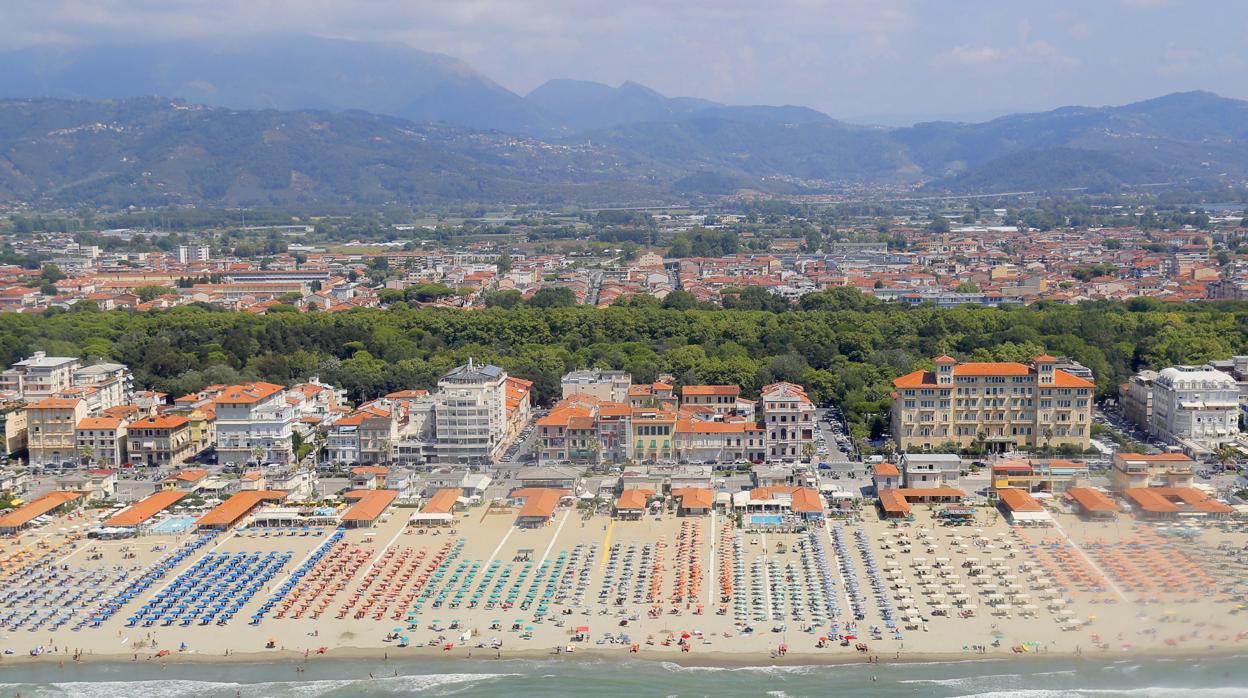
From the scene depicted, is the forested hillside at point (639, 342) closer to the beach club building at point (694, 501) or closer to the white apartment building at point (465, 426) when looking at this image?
the white apartment building at point (465, 426)

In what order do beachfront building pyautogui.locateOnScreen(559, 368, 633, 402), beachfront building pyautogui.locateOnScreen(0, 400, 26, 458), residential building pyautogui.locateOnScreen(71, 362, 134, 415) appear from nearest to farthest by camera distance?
beachfront building pyautogui.locateOnScreen(0, 400, 26, 458) < residential building pyautogui.locateOnScreen(71, 362, 134, 415) < beachfront building pyautogui.locateOnScreen(559, 368, 633, 402)

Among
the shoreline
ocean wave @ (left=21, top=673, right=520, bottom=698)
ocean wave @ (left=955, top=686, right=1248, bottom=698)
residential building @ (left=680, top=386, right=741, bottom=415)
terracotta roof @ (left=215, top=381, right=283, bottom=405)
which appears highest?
terracotta roof @ (left=215, top=381, right=283, bottom=405)

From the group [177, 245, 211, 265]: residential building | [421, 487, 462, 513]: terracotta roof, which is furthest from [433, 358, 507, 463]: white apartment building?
[177, 245, 211, 265]: residential building

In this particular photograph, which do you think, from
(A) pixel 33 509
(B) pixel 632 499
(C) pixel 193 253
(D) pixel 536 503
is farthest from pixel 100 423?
(C) pixel 193 253

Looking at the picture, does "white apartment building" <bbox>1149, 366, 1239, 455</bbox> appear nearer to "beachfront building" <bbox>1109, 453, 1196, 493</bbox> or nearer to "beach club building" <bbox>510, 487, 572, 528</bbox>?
"beachfront building" <bbox>1109, 453, 1196, 493</bbox>

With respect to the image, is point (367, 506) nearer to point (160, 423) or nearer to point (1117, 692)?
point (160, 423)
